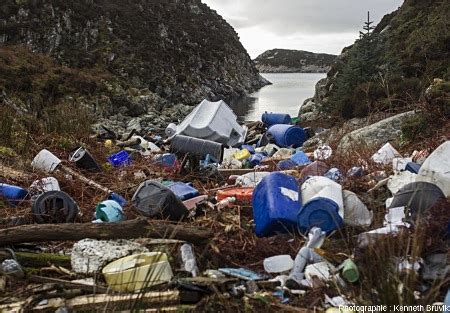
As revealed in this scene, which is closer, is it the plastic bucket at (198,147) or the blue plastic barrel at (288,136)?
the plastic bucket at (198,147)

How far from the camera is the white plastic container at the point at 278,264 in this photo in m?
2.73

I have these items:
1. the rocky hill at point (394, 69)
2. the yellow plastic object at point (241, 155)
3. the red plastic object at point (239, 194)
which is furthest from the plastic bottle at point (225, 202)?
the rocky hill at point (394, 69)

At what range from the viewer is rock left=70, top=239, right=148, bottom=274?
2.71 metres

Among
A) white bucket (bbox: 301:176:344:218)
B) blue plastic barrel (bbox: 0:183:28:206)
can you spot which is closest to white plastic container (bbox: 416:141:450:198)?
white bucket (bbox: 301:176:344:218)

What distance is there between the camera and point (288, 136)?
8945mm

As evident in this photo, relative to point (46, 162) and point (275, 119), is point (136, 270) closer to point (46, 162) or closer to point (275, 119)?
point (46, 162)

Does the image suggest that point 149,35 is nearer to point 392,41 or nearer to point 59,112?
point 392,41

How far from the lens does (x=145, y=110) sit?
2194cm

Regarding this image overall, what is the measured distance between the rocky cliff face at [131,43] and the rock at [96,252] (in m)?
18.7

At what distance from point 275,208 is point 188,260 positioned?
0.73 metres

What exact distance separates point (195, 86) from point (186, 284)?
29.1 metres

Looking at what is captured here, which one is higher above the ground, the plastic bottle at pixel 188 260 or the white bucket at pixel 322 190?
the white bucket at pixel 322 190

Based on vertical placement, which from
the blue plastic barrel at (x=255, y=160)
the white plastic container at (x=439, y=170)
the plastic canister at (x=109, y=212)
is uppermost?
the white plastic container at (x=439, y=170)

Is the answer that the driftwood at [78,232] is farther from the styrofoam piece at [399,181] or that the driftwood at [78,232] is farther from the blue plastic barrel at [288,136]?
the blue plastic barrel at [288,136]
